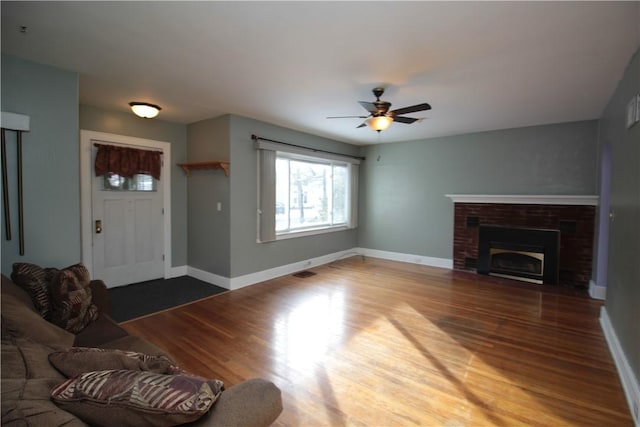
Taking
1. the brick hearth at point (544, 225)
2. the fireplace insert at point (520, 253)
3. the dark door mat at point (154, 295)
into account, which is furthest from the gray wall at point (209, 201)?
the fireplace insert at point (520, 253)

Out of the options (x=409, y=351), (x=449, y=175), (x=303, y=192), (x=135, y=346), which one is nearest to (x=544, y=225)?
(x=449, y=175)

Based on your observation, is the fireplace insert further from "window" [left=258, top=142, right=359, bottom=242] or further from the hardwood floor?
"window" [left=258, top=142, right=359, bottom=242]

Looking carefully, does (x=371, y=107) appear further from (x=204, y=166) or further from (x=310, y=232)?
(x=310, y=232)

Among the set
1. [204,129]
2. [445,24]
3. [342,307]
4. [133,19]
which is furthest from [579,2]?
[204,129]

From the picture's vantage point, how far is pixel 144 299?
3.97 metres

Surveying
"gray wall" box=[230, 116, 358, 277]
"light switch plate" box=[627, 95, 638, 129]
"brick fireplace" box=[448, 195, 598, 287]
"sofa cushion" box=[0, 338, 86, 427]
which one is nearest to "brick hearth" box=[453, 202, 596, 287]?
"brick fireplace" box=[448, 195, 598, 287]

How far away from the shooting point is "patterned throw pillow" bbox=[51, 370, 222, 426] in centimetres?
86

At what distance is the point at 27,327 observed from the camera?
1.49 meters

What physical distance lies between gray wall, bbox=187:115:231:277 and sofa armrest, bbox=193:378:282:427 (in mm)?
3470

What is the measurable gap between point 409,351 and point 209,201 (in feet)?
11.3

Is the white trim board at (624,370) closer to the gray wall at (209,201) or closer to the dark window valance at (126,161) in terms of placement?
the gray wall at (209,201)

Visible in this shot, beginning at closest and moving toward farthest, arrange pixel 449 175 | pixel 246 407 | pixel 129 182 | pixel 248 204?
pixel 246 407 < pixel 129 182 < pixel 248 204 < pixel 449 175

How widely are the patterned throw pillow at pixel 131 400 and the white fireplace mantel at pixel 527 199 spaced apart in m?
5.32

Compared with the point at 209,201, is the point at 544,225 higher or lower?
→ lower
